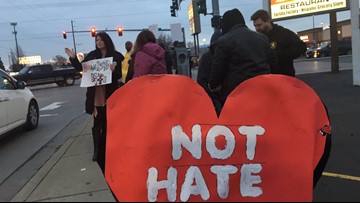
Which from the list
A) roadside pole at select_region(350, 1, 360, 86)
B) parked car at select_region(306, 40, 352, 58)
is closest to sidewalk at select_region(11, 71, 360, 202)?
roadside pole at select_region(350, 1, 360, 86)

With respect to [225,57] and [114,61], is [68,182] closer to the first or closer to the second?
[114,61]

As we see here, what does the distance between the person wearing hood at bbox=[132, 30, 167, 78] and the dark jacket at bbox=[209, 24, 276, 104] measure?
1.16 metres

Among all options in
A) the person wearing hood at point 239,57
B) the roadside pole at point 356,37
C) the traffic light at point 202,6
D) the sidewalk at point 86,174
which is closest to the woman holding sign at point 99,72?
the sidewalk at point 86,174

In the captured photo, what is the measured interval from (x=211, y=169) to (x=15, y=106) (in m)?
6.85

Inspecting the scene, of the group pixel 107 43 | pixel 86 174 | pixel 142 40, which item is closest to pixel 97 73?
pixel 107 43

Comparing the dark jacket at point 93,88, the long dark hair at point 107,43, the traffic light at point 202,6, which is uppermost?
the traffic light at point 202,6

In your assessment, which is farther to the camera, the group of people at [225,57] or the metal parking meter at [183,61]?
the metal parking meter at [183,61]

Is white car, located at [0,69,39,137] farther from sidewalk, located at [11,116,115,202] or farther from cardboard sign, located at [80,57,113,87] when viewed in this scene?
cardboard sign, located at [80,57,113,87]

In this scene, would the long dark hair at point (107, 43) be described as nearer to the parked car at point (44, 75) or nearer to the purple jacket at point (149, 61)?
the purple jacket at point (149, 61)

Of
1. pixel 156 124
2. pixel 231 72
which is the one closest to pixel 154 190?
pixel 156 124

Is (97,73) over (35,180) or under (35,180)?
over

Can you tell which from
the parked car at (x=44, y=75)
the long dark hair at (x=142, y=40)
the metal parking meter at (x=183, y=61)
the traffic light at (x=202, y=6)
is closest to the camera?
the long dark hair at (x=142, y=40)

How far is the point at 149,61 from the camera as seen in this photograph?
17.1 ft

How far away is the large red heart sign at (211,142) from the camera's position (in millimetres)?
2848
